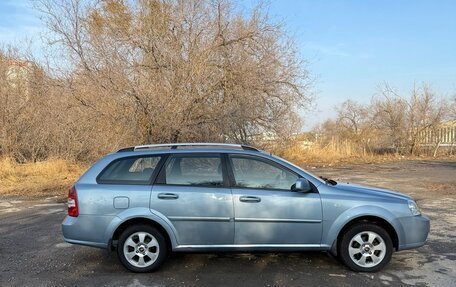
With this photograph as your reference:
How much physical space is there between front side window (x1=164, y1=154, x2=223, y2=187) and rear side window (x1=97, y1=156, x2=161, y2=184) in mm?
231

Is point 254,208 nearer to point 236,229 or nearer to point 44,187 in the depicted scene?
point 236,229

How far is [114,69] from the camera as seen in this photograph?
52.2ft

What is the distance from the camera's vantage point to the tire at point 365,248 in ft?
18.1

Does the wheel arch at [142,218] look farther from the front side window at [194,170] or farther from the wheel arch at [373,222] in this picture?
the wheel arch at [373,222]

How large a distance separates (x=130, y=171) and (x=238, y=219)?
5.07 feet

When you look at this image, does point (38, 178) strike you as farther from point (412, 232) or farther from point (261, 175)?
point (412, 232)

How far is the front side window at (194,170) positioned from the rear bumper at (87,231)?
1005 millimetres

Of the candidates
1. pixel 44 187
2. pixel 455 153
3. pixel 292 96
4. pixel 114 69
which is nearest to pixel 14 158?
pixel 44 187

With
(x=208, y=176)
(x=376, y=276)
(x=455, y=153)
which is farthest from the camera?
(x=455, y=153)

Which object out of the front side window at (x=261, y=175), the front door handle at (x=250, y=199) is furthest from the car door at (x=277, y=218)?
the front side window at (x=261, y=175)

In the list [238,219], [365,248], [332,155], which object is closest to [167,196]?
[238,219]

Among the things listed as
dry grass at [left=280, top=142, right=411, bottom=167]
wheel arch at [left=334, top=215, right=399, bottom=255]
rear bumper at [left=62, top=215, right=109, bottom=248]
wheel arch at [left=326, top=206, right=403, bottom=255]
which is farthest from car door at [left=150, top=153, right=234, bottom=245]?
dry grass at [left=280, top=142, right=411, bottom=167]

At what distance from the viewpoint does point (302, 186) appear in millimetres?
5504

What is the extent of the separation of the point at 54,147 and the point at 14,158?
5.41 ft
